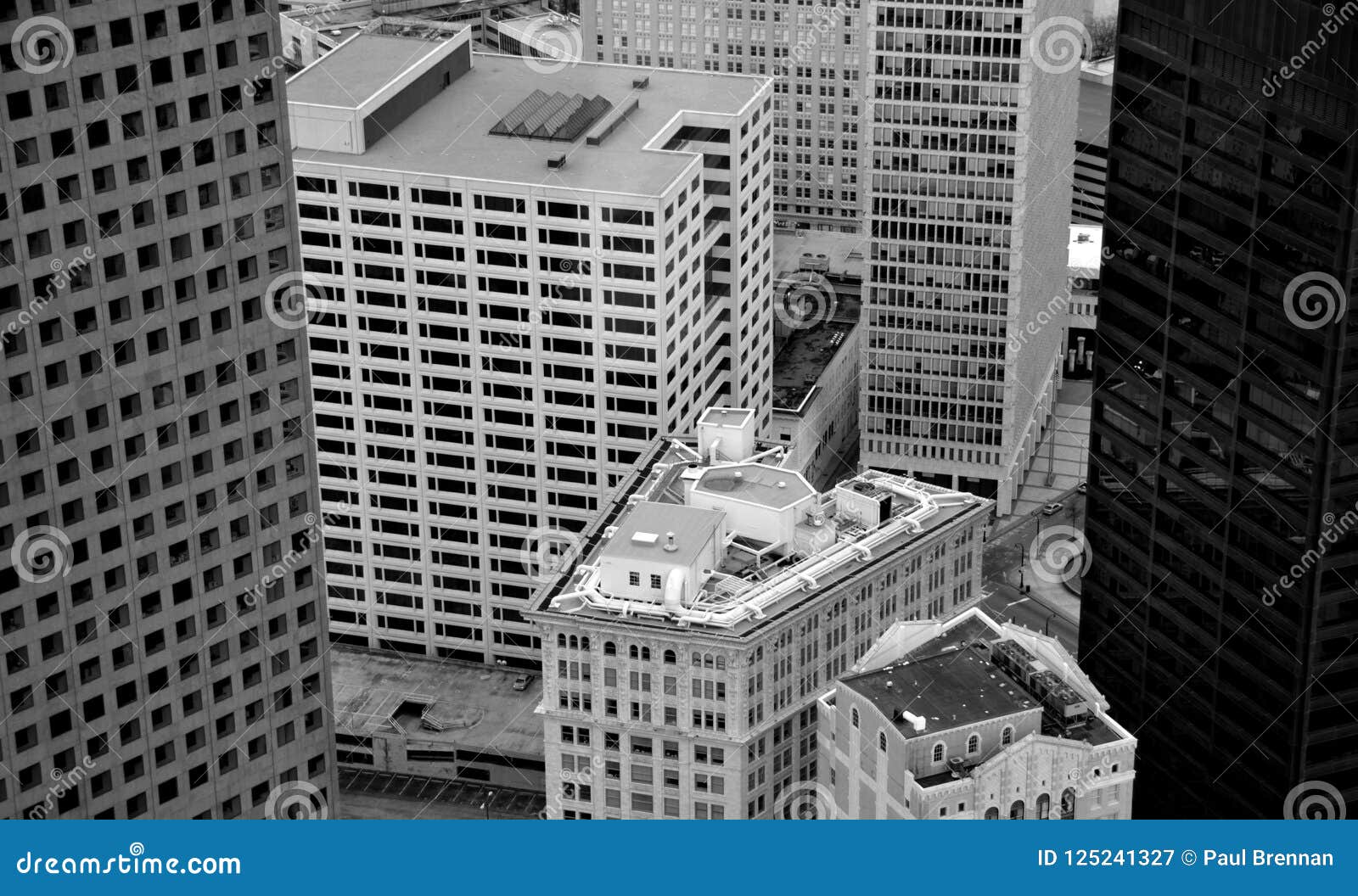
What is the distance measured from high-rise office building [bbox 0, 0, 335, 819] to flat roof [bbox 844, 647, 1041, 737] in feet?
137

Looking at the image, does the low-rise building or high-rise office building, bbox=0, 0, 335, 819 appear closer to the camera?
high-rise office building, bbox=0, 0, 335, 819

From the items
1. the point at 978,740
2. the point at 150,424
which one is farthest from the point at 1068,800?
the point at 150,424

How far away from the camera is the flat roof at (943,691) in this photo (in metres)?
183

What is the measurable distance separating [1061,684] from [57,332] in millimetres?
78561

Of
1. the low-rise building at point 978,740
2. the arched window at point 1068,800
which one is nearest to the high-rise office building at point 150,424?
the low-rise building at point 978,740

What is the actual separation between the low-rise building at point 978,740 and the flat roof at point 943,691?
12 cm

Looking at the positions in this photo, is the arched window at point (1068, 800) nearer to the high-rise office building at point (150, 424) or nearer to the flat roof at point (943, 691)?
the flat roof at point (943, 691)

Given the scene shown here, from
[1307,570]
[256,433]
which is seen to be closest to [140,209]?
[256,433]

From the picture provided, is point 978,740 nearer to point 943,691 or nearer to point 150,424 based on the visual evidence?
point 943,691

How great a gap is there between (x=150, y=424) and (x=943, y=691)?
2426 inches

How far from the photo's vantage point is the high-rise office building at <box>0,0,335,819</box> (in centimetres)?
15325

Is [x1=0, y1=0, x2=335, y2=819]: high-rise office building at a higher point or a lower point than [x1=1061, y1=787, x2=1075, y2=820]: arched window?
higher

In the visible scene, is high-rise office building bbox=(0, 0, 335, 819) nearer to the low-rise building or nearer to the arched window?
the low-rise building

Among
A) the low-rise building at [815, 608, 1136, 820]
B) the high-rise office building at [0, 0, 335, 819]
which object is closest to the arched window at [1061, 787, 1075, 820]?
the low-rise building at [815, 608, 1136, 820]
